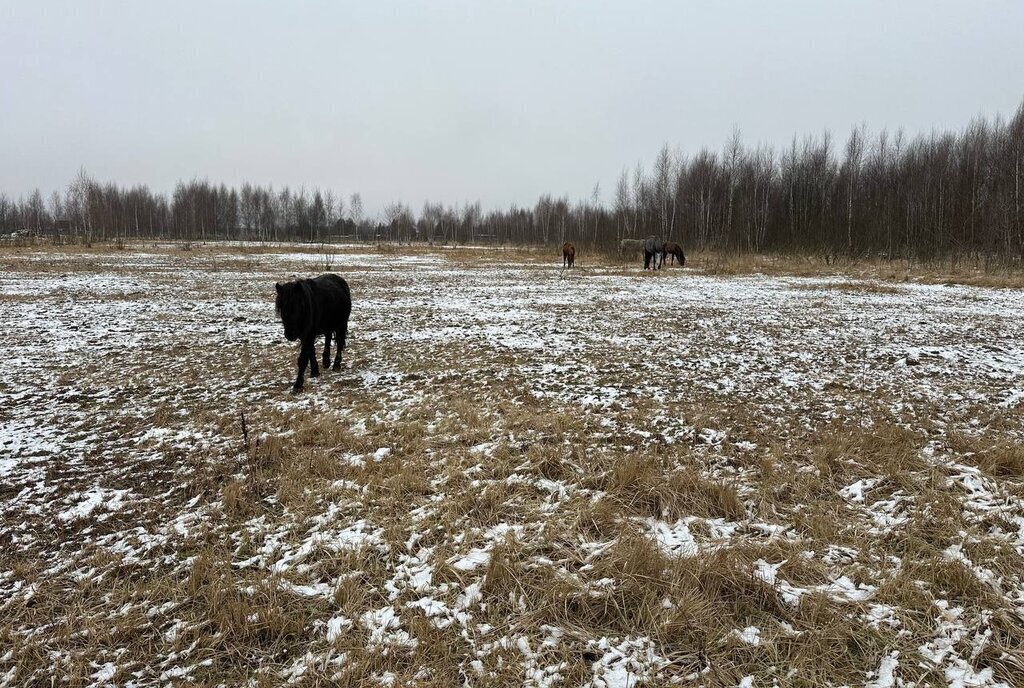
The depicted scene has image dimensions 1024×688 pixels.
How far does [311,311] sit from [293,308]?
0.73 ft

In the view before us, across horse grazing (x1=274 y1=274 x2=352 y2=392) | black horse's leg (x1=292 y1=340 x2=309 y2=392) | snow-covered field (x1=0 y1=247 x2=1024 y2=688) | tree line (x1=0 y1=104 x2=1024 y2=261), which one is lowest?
snow-covered field (x1=0 y1=247 x2=1024 y2=688)

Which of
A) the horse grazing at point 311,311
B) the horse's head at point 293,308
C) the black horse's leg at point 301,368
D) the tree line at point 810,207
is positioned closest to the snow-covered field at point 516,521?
the black horse's leg at point 301,368

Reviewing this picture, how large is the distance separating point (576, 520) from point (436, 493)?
1073 millimetres

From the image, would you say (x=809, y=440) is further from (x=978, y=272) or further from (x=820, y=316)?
(x=978, y=272)

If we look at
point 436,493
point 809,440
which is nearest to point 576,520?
point 436,493

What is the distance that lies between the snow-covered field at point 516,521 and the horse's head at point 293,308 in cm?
82

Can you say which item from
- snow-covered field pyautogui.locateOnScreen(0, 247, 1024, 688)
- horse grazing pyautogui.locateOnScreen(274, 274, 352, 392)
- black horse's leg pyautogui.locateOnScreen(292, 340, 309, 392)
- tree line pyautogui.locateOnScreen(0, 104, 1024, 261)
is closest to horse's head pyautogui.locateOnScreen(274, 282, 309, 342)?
horse grazing pyautogui.locateOnScreen(274, 274, 352, 392)

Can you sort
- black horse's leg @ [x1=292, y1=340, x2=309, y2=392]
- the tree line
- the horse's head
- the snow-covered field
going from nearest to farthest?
the snow-covered field → the horse's head → black horse's leg @ [x1=292, y1=340, x2=309, y2=392] → the tree line

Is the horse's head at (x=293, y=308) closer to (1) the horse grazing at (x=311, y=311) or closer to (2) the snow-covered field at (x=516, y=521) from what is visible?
(1) the horse grazing at (x=311, y=311)

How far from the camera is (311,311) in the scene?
20.1ft

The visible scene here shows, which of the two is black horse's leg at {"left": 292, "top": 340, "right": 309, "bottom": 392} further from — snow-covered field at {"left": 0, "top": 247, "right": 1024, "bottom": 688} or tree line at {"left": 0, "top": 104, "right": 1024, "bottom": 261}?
tree line at {"left": 0, "top": 104, "right": 1024, "bottom": 261}

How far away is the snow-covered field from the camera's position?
85.8 inches

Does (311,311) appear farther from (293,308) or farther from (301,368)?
(301,368)

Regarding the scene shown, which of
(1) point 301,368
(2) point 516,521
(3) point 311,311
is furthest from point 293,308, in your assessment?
(2) point 516,521
